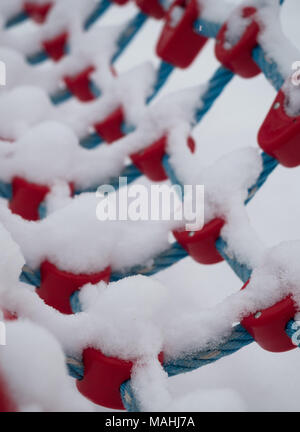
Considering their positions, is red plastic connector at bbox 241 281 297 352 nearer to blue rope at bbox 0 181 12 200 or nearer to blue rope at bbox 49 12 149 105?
blue rope at bbox 0 181 12 200

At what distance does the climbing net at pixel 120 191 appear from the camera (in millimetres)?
345

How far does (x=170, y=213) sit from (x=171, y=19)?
372 mm

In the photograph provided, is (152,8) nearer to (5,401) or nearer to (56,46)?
(56,46)

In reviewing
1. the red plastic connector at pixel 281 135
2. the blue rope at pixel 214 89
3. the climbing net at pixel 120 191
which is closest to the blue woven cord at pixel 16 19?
the climbing net at pixel 120 191

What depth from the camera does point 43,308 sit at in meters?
0.33

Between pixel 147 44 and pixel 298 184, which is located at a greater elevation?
pixel 298 184

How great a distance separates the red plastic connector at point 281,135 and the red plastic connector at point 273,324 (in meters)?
0.18

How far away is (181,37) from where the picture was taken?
70cm

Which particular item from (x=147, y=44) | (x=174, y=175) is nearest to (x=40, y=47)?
(x=147, y=44)

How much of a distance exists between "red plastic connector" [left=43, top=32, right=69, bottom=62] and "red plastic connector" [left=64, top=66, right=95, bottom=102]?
12 centimetres

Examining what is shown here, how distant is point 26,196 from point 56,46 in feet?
1.68

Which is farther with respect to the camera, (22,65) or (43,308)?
(22,65)

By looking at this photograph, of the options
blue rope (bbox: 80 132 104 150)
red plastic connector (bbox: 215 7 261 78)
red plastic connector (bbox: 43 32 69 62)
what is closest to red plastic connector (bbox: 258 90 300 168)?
red plastic connector (bbox: 215 7 261 78)
